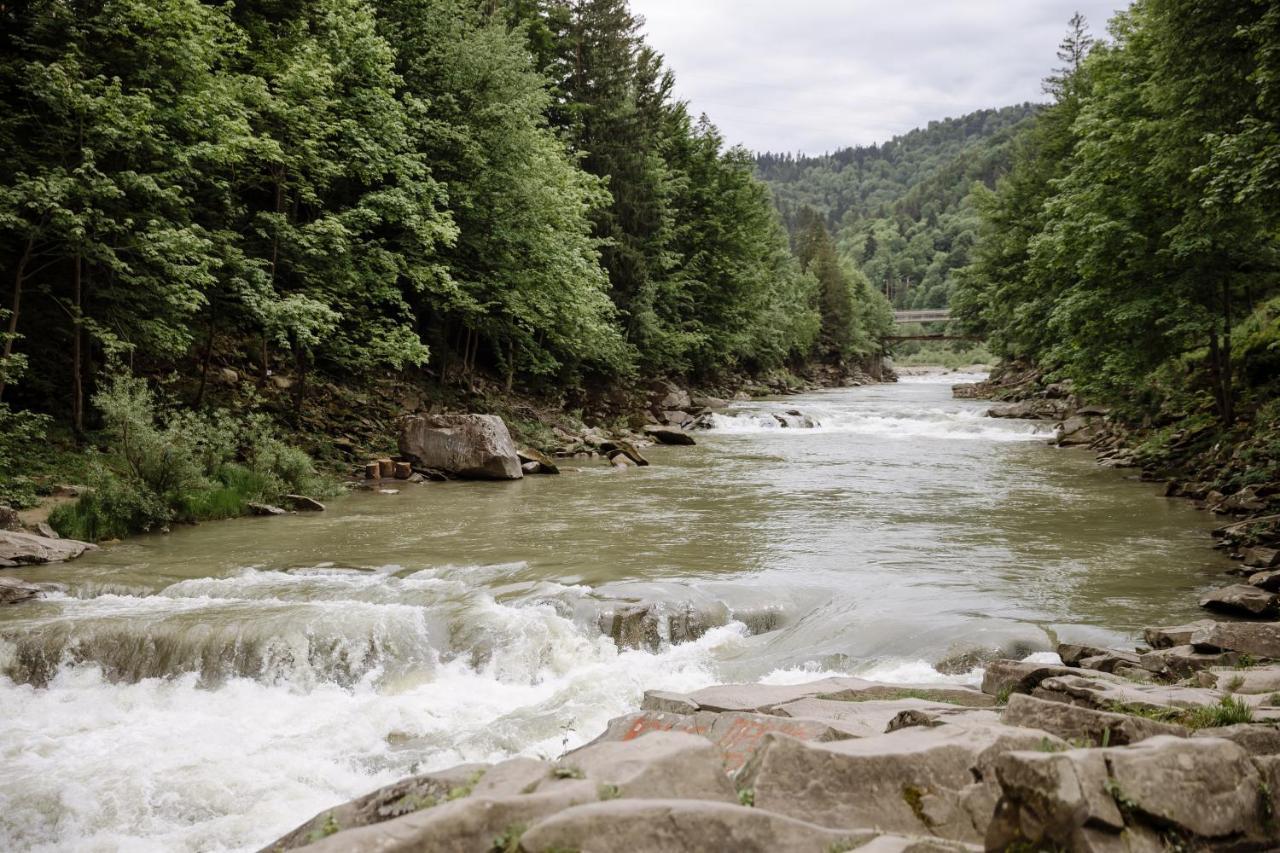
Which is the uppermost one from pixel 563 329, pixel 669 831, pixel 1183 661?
pixel 563 329

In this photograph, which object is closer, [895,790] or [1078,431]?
[895,790]

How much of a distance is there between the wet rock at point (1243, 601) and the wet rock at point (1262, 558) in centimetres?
155

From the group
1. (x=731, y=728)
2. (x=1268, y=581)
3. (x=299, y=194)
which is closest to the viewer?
(x=731, y=728)

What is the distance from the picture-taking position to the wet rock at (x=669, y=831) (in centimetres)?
316

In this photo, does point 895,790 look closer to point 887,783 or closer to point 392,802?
point 887,783

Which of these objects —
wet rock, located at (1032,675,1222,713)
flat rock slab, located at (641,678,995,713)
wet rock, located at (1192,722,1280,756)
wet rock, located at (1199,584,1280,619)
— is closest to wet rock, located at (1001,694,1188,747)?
wet rock, located at (1192,722,1280,756)

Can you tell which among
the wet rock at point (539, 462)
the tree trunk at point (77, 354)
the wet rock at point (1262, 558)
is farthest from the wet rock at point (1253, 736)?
the wet rock at point (539, 462)

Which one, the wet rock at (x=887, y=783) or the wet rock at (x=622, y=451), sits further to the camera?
the wet rock at (x=622, y=451)

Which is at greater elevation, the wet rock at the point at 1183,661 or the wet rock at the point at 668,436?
the wet rock at the point at 1183,661

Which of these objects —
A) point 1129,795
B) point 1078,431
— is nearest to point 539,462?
point 1078,431

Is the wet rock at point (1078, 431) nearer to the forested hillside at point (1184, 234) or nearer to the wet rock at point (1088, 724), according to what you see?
the forested hillside at point (1184, 234)

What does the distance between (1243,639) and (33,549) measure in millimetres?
14414

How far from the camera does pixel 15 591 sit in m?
9.87

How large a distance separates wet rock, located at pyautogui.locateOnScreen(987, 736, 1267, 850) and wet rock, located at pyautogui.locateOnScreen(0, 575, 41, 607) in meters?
11.0
